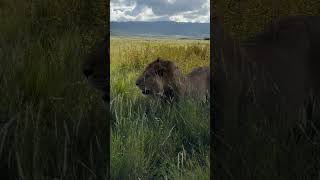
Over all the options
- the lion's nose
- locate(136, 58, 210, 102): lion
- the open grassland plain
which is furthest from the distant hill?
the lion's nose

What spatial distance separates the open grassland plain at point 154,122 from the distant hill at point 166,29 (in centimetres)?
4

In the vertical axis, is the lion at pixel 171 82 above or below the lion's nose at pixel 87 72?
below

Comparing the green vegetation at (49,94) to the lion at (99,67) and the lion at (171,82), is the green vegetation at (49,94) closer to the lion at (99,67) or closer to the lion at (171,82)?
the lion at (99,67)

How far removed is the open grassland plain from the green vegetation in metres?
0.15

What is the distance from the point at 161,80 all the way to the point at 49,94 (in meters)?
0.63

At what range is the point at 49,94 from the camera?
2.35 meters

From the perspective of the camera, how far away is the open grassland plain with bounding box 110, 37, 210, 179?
2.52 meters

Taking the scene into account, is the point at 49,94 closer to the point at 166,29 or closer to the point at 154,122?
the point at 154,122

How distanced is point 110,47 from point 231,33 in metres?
0.61

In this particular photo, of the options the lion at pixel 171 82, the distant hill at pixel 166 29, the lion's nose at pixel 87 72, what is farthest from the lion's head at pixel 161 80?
the lion's nose at pixel 87 72

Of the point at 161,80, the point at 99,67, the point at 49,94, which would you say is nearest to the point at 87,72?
the point at 99,67

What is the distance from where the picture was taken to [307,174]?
2277 millimetres

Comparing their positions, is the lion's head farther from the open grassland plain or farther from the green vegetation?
the green vegetation

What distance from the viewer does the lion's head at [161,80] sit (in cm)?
263
